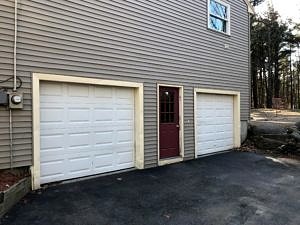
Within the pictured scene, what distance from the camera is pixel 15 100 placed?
16.1 feet

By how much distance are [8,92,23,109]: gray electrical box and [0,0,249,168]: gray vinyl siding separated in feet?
0.53

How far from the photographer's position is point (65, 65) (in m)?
5.68

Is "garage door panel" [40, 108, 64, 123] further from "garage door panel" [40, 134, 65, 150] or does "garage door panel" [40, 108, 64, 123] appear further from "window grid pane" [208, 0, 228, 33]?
"window grid pane" [208, 0, 228, 33]

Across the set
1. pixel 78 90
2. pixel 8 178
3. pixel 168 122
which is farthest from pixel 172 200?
pixel 168 122

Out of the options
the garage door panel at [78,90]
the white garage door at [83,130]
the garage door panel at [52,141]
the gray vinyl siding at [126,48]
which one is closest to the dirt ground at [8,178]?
the gray vinyl siding at [126,48]

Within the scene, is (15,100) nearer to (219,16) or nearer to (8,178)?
(8,178)

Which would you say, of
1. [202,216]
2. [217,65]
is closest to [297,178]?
[202,216]

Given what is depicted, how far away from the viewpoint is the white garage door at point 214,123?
8828mm

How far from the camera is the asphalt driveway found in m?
4.16

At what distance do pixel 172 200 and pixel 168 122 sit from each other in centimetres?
313

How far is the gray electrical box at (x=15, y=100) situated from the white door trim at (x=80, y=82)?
0.25 m

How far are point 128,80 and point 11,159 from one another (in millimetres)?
3033

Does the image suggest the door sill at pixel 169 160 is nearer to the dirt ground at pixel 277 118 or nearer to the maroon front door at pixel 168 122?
the maroon front door at pixel 168 122

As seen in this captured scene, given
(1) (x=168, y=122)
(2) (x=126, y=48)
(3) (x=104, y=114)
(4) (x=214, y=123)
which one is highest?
(2) (x=126, y=48)
